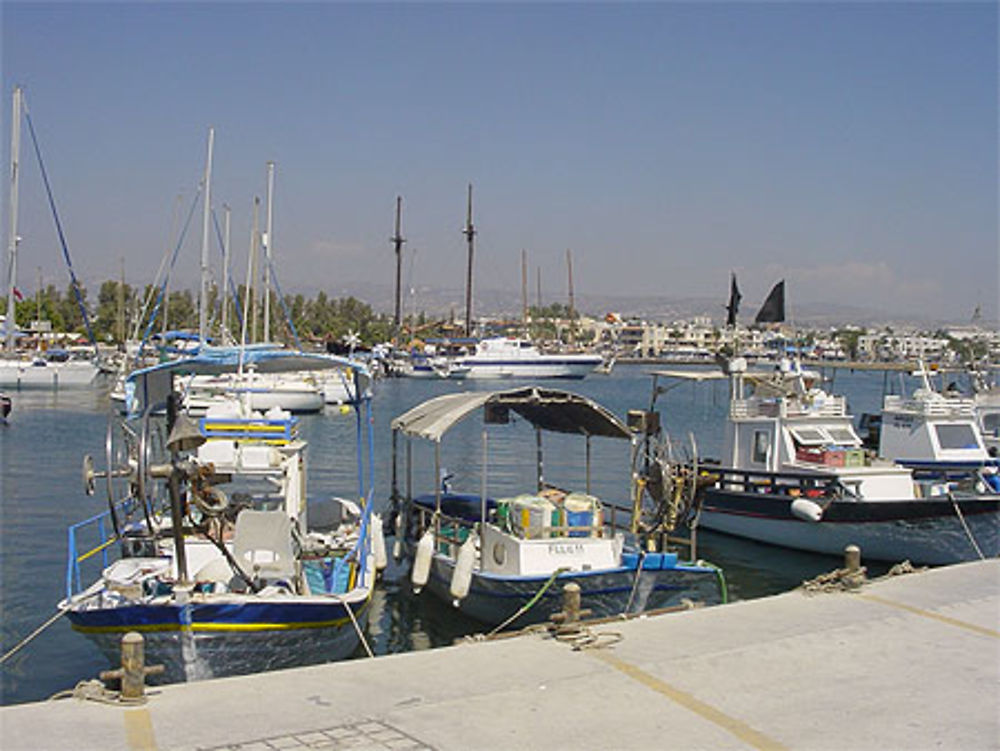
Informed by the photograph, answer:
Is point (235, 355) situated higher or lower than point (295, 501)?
higher

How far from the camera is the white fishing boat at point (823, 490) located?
2144 cm

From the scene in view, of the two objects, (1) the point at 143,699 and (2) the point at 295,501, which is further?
(2) the point at 295,501

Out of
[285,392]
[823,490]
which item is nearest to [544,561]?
[823,490]

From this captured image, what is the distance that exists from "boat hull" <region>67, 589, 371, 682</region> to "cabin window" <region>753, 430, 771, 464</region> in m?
13.5

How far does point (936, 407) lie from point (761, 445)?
166 inches

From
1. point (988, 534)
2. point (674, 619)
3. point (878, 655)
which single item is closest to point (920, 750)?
point (878, 655)

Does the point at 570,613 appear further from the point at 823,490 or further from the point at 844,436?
the point at 844,436

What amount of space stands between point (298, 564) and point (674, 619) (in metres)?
4.96

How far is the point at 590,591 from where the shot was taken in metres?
15.1

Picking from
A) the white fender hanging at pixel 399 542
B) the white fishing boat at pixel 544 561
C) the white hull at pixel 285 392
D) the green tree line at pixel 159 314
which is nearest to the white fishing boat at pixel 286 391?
the white hull at pixel 285 392

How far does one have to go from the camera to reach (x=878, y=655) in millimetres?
11797

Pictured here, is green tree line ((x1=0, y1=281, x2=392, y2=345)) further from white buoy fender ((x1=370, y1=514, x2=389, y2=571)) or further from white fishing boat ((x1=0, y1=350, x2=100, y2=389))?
white buoy fender ((x1=370, y1=514, x2=389, y2=571))

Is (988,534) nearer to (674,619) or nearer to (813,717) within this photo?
(674,619)

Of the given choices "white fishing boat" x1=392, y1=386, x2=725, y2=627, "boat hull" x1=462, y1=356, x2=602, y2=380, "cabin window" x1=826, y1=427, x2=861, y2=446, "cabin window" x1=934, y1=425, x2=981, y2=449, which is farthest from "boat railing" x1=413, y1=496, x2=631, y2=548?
"boat hull" x1=462, y1=356, x2=602, y2=380
